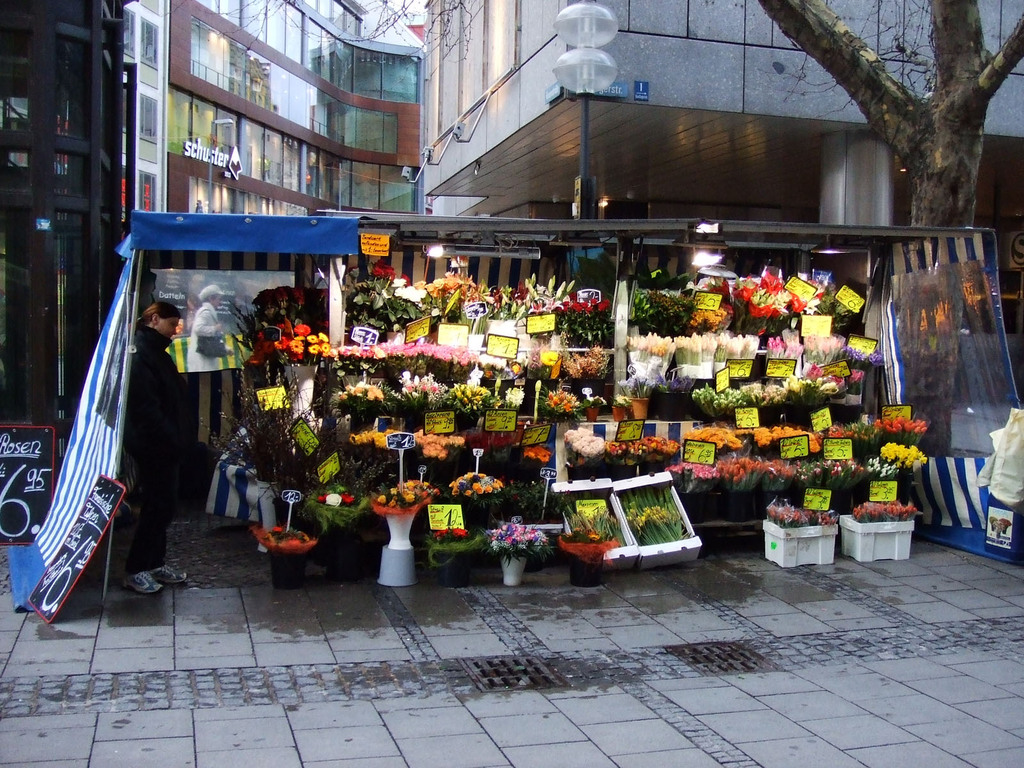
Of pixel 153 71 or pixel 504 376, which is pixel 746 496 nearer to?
pixel 504 376

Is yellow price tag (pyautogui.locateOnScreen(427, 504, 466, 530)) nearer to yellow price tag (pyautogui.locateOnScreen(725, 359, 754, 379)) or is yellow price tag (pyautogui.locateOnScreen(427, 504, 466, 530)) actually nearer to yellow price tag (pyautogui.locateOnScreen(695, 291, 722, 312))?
yellow price tag (pyautogui.locateOnScreen(725, 359, 754, 379))

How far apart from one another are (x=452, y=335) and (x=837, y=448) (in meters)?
3.27

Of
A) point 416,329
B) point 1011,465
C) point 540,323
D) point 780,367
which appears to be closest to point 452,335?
point 416,329

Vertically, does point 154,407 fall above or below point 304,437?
above

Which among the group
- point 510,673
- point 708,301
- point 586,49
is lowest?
point 510,673

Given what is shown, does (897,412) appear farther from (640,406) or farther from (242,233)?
(242,233)

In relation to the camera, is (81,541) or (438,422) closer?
(81,541)

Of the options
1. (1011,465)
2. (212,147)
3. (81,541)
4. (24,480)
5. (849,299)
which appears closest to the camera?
(24,480)

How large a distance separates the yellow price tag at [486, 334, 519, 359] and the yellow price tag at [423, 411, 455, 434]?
90cm

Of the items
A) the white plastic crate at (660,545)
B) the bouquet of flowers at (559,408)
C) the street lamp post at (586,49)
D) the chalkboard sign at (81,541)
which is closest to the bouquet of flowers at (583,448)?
the bouquet of flowers at (559,408)

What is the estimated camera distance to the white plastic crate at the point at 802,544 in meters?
7.73

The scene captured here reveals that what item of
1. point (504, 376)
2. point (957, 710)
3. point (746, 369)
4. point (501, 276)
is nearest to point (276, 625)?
point (504, 376)

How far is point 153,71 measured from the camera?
32719 millimetres

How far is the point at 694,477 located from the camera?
7.92 metres
